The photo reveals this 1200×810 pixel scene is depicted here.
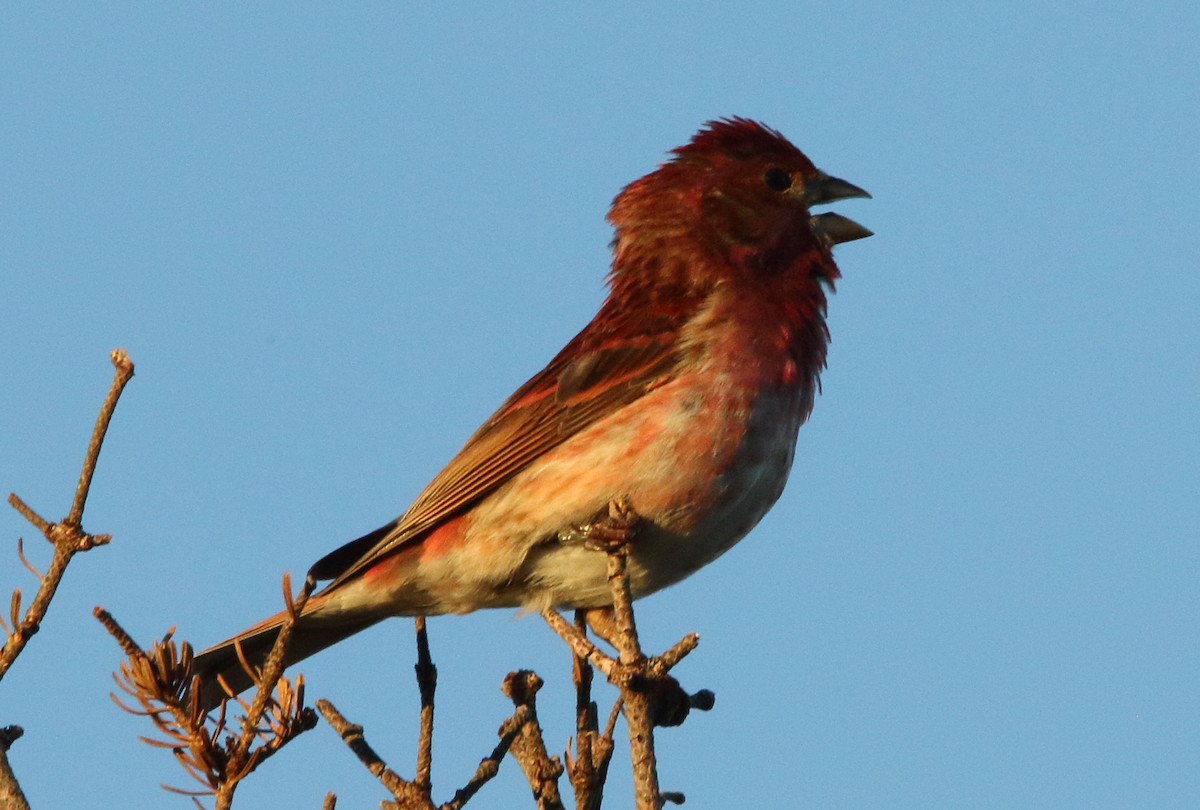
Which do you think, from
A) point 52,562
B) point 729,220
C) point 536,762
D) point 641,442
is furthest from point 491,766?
point 729,220

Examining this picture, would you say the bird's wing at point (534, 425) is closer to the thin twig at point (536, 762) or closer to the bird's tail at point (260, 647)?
the bird's tail at point (260, 647)

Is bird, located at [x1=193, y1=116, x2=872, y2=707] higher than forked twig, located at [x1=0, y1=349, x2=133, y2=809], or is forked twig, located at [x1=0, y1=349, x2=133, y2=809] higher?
bird, located at [x1=193, y1=116, x2=872, y2=707]

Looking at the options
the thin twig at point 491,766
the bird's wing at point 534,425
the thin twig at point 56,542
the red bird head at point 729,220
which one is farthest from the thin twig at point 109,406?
the red bird head at point 729,220

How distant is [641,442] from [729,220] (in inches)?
64.0

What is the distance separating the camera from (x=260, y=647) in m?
6.54

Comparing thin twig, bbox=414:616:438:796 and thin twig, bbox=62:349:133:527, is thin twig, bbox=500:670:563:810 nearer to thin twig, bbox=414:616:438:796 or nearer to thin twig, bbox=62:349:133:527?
thin twig, bbox=414:616:438:796

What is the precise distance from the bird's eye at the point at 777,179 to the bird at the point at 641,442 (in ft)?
0.10

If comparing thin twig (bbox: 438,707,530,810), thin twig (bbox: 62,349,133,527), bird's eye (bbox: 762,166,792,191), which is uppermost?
bird's eye (bbox: 762,166,792,191)

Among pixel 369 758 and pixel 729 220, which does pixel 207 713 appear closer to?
pixel 369 758

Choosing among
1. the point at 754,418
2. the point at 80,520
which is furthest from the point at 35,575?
the point at 754,418

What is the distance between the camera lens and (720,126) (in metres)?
7.84

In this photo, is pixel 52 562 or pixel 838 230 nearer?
pixel 52 562

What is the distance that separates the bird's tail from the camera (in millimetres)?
6262

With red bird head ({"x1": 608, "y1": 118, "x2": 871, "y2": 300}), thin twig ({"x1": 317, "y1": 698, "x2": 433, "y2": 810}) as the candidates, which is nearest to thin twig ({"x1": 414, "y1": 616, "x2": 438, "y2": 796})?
thin twig ({"x1": 317, "y1": 698, "x2": 433, "y2": 810})
